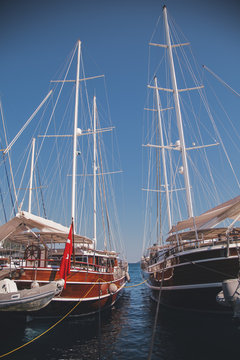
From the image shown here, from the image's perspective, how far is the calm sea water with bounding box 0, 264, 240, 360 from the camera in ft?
28.0

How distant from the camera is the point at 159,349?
892cm

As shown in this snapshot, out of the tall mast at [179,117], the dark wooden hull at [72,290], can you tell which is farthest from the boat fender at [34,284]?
the tall mast at [179,117]

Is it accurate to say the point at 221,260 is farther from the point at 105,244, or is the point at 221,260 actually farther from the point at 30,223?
the point at 105,244

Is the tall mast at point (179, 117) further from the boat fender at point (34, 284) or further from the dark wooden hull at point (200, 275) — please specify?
the boat fender at point (34, 284)

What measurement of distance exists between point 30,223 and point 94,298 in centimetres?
598

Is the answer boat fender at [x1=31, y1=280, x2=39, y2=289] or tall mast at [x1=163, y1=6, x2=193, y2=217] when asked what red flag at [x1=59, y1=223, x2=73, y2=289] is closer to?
boat fender at [x1=31, y1=280, x2=39, y2=289]

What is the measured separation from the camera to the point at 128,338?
10.7 metres

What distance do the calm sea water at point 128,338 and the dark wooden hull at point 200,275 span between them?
70 cm

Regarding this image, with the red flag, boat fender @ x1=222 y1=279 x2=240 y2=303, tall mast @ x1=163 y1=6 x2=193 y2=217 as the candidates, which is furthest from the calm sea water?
tall mast @ x1=163 y1=6 x2=193 y2=217

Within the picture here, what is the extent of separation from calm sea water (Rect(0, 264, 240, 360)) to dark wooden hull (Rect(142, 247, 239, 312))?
703 mm

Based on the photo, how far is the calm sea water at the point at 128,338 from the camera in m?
8.54

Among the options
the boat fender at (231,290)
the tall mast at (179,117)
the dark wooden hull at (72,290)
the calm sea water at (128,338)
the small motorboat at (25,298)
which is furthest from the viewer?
the tall mast at (179,117)

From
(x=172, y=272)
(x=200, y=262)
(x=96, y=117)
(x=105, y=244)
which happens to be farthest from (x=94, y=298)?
(x=96, y=117)

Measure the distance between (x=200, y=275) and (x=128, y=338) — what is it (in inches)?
174
